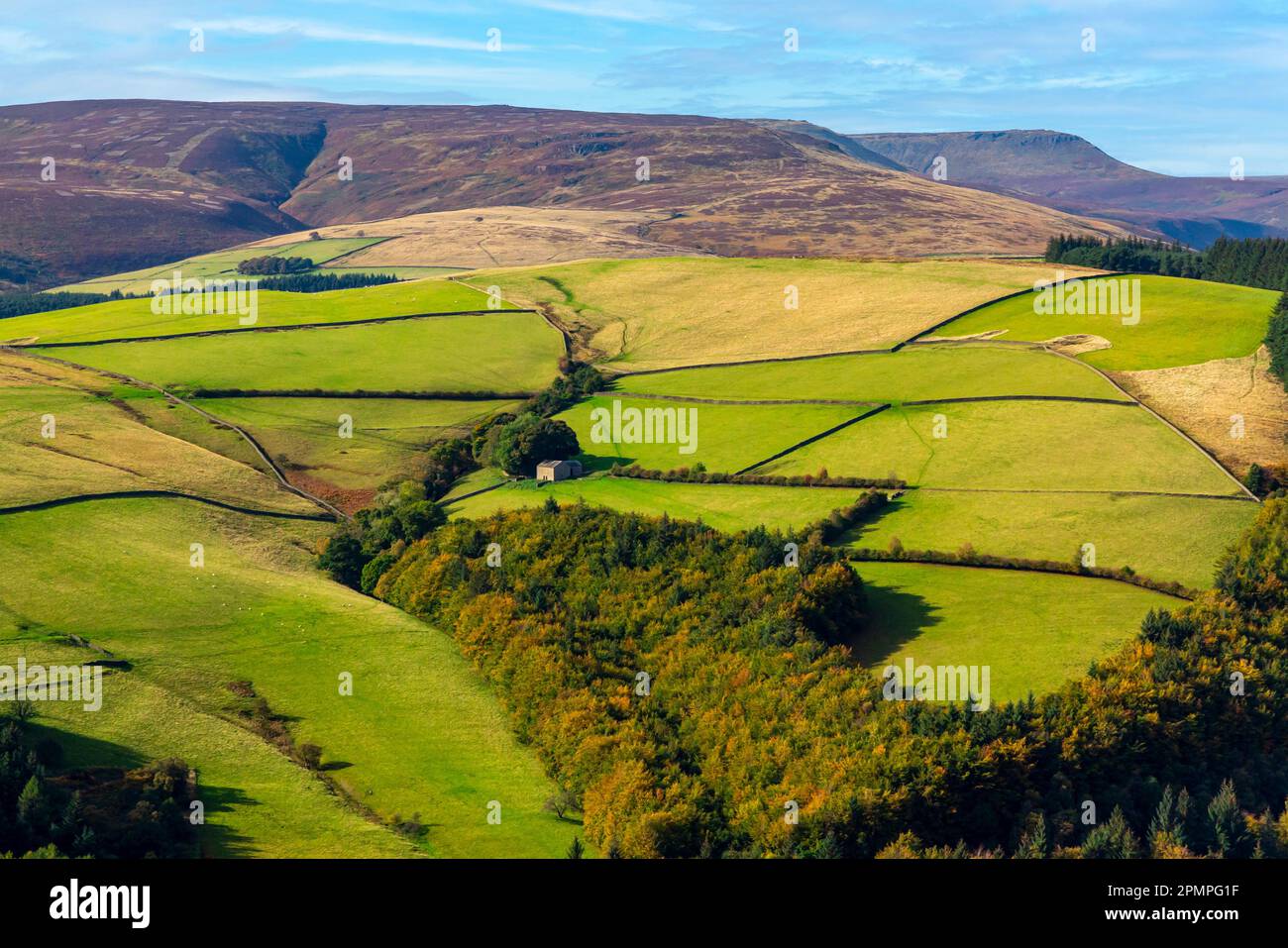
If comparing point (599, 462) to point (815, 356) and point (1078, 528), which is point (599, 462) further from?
point (1078, 528)

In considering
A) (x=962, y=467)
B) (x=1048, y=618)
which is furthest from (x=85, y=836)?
(x=962, y=467)

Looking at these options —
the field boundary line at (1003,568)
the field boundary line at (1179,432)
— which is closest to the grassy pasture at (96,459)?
the field boundary line at (1003,568)

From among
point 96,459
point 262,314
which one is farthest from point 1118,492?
point 262,314

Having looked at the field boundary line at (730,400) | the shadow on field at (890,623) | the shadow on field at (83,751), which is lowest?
the shadow on field at (83,751)

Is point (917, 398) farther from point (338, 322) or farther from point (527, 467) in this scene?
point (338, 322)

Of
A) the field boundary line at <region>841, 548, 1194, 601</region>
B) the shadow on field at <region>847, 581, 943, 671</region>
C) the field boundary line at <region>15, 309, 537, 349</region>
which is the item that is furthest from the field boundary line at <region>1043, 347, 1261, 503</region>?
the field boundary line at <region>15, 309, 537, 349</region>

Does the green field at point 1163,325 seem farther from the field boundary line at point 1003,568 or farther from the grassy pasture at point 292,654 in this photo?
the grassy pasture at point 292,654
